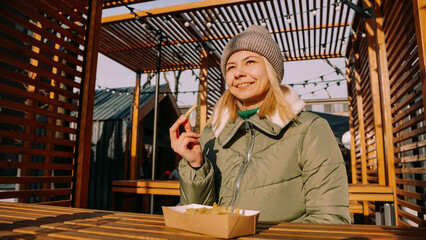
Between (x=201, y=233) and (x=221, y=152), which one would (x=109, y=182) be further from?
(x=201, y=233)

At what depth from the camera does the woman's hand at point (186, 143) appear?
1417 millimetres

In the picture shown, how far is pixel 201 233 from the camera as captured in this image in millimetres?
1019

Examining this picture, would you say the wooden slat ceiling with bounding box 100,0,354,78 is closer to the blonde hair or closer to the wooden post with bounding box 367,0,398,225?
the wooden post with bounding box 367,0,398,225

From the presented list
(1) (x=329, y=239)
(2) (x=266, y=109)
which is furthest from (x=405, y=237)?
(2) (x=266, y=109)

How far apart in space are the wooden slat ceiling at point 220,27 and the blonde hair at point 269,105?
4.01 m

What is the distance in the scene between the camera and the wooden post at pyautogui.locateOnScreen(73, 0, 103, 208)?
3.27 meters

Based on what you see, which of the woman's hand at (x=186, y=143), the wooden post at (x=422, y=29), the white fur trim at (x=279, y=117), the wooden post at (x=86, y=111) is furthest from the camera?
the wooden post at (x=86, y=111)

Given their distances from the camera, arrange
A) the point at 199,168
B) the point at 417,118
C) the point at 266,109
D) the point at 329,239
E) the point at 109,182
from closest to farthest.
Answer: the point at 329,239, the point at 199,168, the point at 266,109, the point at 417,118, the point at 109,182

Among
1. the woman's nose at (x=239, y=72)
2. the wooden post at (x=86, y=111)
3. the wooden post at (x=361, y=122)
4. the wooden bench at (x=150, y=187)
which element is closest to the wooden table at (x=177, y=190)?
the wooden bench at (x=150, y=187)

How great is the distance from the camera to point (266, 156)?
1.69 metres

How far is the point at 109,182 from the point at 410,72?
9228mm

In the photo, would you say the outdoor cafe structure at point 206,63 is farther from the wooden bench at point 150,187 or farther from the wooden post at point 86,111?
the wooden bench at point 150,187

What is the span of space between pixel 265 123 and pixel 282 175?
12.8 inches

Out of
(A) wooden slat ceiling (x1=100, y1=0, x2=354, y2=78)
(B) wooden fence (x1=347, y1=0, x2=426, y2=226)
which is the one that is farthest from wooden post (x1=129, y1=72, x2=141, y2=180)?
(B) wooden fence (x1=347, y1=0, x2=426, y2=226)
